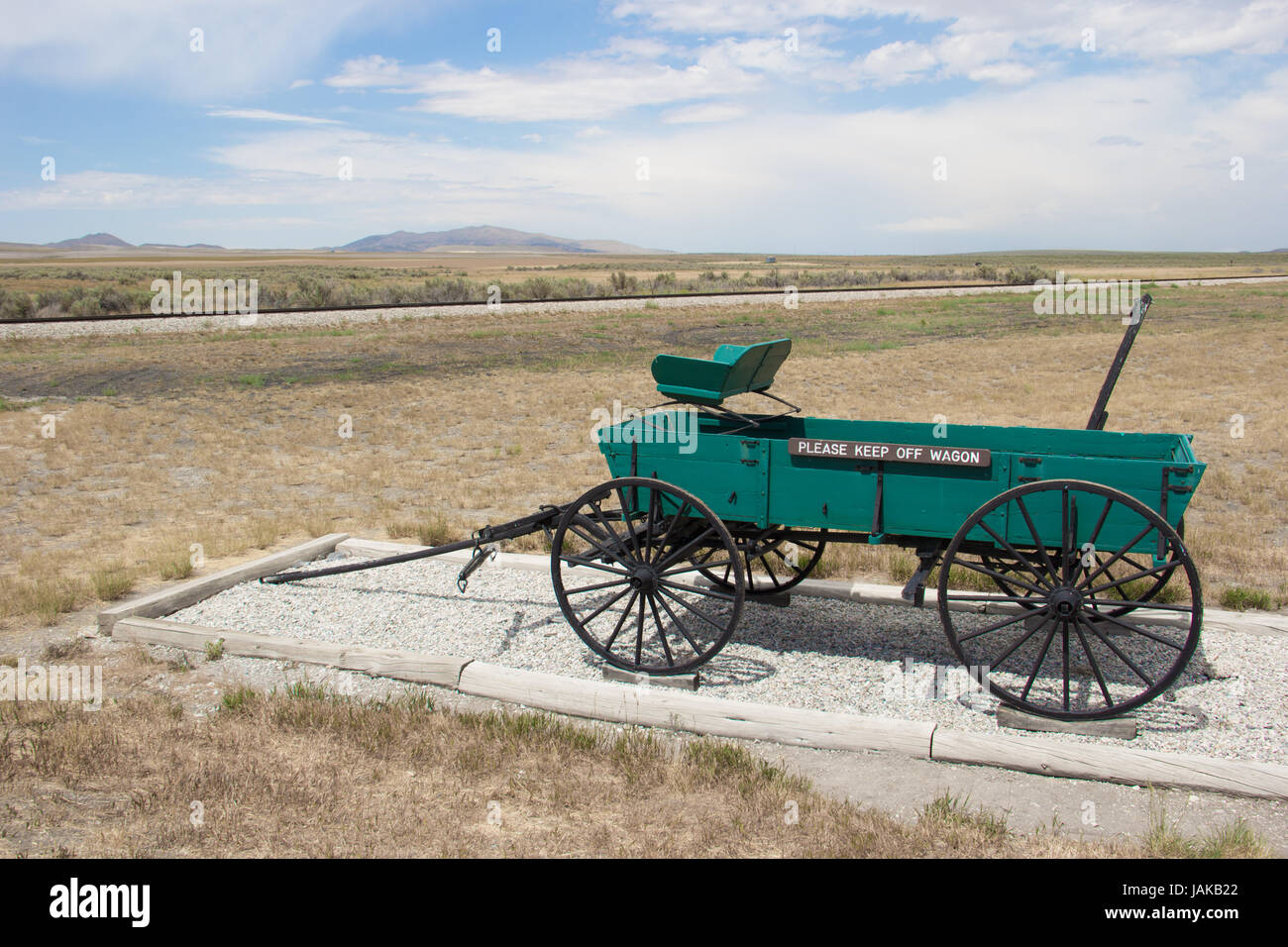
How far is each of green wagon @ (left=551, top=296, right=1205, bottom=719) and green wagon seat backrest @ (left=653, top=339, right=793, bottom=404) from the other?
0.04 ft

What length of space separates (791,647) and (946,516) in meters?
1.54

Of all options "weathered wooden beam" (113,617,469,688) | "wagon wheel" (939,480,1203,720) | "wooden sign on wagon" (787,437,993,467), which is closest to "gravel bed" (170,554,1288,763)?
"wagon wheel" (939,480,1203,720)

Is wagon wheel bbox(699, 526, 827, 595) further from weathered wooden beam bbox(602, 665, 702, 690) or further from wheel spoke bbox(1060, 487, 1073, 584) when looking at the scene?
wheel spoke bbox(1060, 487, 1073, 584)

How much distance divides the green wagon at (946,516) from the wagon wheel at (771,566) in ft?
0.15

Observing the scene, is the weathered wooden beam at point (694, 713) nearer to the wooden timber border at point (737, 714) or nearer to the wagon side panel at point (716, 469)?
the wooden timber border at point (737, 714)

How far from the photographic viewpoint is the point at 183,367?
21.1 m

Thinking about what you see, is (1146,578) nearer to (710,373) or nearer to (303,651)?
(710,373)

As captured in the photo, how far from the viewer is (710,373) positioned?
18.5ft

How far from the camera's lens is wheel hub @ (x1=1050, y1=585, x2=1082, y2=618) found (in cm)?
472

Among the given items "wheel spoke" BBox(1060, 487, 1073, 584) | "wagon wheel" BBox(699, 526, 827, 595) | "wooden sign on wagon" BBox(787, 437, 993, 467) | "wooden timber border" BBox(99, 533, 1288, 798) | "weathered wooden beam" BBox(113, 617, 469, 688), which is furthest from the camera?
"wagon wheel" BBox(699, 526, 827, 595)

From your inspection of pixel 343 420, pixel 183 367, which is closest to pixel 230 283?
pixel 183 367

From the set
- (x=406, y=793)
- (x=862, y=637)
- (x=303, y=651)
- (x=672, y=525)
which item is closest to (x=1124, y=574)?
(x=862, y=637)

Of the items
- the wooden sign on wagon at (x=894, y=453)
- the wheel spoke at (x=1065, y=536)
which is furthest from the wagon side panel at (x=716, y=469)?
the wheel spoke at (x=1065, y=536)
